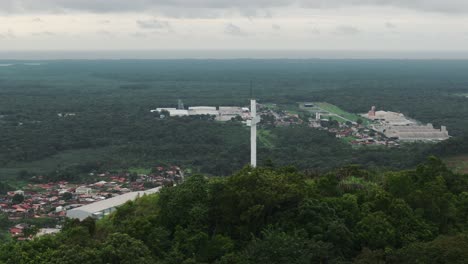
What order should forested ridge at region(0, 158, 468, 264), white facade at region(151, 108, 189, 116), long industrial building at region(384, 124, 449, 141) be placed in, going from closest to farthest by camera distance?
1. forested ridge at region(0, 158, 468, 264)
2. long industrial building at region(384, 124, 449, 141)
3. white facade at region(151, 108, 189, 116)

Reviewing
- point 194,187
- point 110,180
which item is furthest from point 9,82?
point 194,187

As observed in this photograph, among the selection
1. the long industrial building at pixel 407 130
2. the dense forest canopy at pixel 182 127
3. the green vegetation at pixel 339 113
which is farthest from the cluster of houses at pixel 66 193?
the green vegetation at pixel 339 113

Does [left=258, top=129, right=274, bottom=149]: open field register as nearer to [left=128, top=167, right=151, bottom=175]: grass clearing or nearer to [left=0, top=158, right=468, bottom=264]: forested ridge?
[left=128, top=167, right=151, bottom=175]: grass clearing

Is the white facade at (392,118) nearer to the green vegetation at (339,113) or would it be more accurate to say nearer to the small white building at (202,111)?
the green vegetation at (339,113)

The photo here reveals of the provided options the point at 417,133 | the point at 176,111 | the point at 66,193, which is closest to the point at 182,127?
the point at 176,111

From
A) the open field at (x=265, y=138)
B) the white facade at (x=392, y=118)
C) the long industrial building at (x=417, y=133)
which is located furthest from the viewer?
the white facade at (x=392, y=118)

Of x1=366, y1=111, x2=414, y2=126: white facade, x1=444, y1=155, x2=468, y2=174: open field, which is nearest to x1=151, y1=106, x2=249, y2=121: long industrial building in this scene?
x1=366, y1=111, x2=414, y2=126: white facade

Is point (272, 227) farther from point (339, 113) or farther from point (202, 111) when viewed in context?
point (339, 113)
